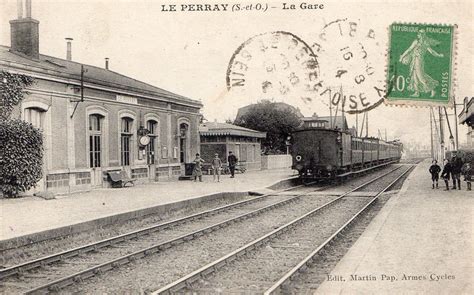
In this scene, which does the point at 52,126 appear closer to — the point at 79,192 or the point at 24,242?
the point at 79,192

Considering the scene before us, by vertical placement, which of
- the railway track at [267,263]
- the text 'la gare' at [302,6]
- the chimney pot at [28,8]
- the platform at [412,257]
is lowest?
the railway track at [267,263]

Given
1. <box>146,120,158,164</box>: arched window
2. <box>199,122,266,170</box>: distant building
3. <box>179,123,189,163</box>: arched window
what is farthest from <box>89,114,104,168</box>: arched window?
<box>199,122,266,170</box>: distant building

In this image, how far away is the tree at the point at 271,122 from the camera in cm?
4756

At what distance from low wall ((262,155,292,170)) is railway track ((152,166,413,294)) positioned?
2589cm

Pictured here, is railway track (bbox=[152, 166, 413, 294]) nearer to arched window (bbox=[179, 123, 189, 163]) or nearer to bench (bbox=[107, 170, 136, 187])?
bench (bbox=[107, 170, 136, 187])

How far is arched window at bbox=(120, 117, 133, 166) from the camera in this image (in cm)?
2012

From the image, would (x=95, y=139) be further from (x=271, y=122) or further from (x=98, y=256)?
(x=271, y=122)

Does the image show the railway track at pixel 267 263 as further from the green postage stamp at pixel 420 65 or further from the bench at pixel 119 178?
the bench at pixel 119 178

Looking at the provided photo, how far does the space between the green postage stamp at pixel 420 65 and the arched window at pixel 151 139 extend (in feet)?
44.5

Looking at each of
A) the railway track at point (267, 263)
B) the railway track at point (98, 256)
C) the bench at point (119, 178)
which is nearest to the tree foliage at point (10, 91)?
the bench at point (119, 178)

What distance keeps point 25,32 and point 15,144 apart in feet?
15.9

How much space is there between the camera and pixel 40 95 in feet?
50.7

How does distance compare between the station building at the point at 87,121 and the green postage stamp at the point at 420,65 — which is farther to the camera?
the station building at the point at 87,121

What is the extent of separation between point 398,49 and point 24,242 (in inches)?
307
